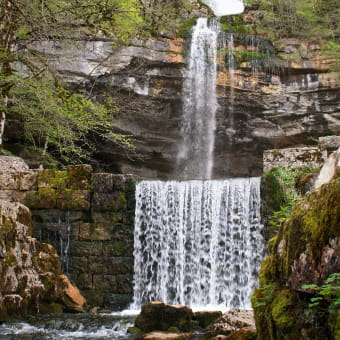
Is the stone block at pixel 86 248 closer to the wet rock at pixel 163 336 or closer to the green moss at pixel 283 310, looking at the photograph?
the wet rock at pixel 163 336

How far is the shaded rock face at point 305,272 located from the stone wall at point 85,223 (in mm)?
7718

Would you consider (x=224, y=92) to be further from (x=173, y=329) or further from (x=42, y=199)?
(x=173, y=329)

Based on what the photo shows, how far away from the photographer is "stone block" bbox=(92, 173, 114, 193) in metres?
11.0

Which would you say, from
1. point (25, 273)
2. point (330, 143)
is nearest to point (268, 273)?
point (25, 273)

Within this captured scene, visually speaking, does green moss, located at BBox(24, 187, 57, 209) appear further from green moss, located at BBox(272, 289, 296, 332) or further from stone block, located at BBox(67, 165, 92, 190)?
green moss, located at BBox(272, 289, 296, 332)

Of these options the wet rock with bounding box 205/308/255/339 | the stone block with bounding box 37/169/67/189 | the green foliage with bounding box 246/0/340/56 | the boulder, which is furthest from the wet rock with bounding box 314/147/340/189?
the green foliage with bounding box 246/0/340/56

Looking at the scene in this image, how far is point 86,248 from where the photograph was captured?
10.6m

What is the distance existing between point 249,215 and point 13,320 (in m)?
6.48

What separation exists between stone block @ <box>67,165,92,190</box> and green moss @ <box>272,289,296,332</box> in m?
8.62

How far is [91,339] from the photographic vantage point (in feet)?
20.1

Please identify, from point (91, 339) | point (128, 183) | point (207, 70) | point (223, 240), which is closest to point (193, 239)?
point (223, 240)

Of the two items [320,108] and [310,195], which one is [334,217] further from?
[320,108]

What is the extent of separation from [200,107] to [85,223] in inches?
327

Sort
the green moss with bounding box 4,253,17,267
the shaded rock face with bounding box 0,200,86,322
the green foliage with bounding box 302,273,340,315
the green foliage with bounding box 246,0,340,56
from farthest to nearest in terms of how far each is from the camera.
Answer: the green foliage with bounding box 246,0,340,56
the green moss with bounding box 4,253,17,267
the shaded rock face with bounding box 0,200,86,322
the green foliage with bounding box 302,273,340,315
